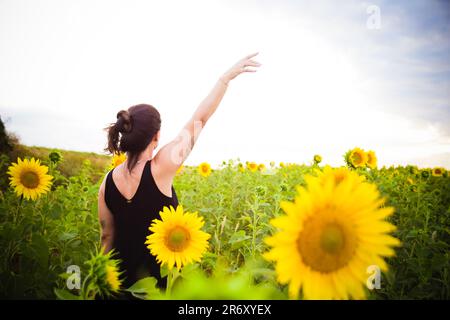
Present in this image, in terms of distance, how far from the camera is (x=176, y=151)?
2.06 meters

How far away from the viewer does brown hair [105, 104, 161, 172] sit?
2143 mm

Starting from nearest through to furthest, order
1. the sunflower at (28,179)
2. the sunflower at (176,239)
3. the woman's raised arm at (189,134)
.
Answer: the sunflower at (176,239) < the woman's raised arm at (189,134) < the sunflower at (28,179)

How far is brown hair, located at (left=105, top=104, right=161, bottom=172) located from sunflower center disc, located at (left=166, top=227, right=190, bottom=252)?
0.96 meters

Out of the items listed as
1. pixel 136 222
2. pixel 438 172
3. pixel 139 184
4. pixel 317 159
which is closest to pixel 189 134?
→ pixel 139 184

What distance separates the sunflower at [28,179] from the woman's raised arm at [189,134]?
1.23 m

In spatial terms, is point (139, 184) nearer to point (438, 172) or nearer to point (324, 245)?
point (324, 245)

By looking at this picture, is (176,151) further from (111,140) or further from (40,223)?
(40,223)

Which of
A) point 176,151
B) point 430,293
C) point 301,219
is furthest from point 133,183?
point 430,293

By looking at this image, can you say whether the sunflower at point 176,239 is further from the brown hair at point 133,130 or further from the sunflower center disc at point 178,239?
the brown hair at point 133,130

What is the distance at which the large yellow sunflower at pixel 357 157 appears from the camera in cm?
289

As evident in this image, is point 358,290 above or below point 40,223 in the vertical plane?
below

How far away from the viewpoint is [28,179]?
2.51 meters

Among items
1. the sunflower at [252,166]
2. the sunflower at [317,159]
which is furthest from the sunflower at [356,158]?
the sunflower at [252,166]
